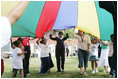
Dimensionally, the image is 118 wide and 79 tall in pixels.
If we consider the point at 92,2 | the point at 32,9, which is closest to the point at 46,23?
the point at 32,9

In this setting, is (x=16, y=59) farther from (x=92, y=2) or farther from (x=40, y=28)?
(x=92, y=2)

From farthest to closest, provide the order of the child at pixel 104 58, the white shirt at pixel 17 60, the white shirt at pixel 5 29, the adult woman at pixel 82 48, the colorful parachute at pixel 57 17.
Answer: the child at pixel 104 58, the adult woman at pixel 82 48, the colorful parachute at pixel 57 17, the white shirt at pixel 17 60, the white shirt at pixel 5 29

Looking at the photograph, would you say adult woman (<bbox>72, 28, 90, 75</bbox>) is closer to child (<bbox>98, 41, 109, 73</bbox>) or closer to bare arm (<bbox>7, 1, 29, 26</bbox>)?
child (<bbox>98, 41, 109, 73</bbox>)

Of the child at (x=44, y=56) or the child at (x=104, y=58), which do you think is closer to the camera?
the child at (x=44, y=56)

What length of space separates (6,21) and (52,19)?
4.00m

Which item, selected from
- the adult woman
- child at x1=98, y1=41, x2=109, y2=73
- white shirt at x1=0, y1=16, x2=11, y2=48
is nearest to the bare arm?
white shirt at x1=0, y1=16, x2=11, y2=48

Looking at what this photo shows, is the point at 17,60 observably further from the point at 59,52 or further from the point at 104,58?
the point at 104,58

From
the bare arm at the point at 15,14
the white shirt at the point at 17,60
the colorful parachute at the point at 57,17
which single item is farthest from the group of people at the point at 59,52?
the bare arm at the point at 15,14

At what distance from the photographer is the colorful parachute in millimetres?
5164

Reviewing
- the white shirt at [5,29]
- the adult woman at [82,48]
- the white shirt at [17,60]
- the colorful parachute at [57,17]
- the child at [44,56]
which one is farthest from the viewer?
the child at [44,56]

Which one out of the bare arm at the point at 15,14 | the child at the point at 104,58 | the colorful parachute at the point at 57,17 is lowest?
the child at the point at 104,58

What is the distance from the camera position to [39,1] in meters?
5.32

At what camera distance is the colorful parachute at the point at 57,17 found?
5.16 meters

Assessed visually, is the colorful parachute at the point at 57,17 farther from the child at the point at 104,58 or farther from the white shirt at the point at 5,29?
the white shirt at the point at 5,29
